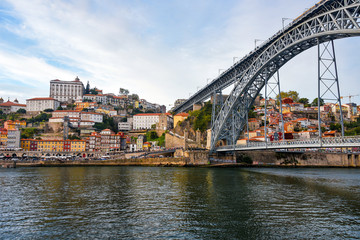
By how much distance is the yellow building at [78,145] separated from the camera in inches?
2431

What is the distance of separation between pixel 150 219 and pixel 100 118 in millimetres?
75767

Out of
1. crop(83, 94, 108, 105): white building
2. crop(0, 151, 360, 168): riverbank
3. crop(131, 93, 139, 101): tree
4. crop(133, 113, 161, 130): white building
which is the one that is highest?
crop(131, 93, 139, 101): tree

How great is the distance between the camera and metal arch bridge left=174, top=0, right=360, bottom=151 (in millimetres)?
18359

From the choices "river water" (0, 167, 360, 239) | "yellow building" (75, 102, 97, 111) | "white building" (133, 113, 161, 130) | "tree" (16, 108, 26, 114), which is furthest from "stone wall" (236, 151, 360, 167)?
"tree" (16, 108, 26, 114)

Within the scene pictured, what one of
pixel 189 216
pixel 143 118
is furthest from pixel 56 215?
pixel 143 118

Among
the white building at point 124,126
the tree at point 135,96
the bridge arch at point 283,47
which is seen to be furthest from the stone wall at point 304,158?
the tree at point 135,96

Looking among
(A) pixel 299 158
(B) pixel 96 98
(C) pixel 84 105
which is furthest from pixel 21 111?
(A) pixel 299 158

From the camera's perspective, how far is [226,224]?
1048cm

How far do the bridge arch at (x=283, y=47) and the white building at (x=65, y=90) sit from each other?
268 ft

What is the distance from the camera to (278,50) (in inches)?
1114

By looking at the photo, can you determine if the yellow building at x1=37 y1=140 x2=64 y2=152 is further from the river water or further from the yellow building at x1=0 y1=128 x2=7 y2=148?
the river water

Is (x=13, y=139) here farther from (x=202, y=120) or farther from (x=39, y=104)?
(x=202, y=120)

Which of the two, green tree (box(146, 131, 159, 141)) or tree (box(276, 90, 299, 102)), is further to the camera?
tree (box(276, 90, 299, 102))

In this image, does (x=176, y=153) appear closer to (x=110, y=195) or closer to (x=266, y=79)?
(x=266, y=79)
